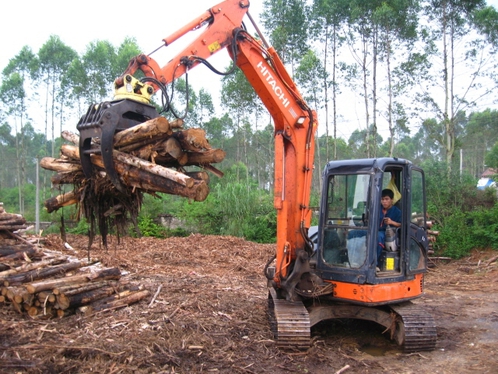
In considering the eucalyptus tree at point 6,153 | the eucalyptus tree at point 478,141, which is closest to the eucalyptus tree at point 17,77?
the eucalyptus tree at point 6,153

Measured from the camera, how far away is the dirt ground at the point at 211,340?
174 inches

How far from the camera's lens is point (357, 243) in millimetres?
5270

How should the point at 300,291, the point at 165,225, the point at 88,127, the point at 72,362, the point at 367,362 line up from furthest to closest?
the point at 165,225, the point at 300,291, the point at 367,362, the point at 72,362, the point at 88,127

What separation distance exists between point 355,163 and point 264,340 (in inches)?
97.7

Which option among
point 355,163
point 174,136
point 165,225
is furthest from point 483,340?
point 165,225

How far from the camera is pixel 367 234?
5.17m

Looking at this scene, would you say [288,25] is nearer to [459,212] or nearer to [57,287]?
[459,212]

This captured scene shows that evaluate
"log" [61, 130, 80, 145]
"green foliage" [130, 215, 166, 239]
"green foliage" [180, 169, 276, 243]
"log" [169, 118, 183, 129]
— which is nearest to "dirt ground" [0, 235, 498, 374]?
"log" [61, 130, 80, 145]

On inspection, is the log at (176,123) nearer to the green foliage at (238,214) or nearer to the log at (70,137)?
the log at (70,137)

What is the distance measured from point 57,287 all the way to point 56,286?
0.05 meters

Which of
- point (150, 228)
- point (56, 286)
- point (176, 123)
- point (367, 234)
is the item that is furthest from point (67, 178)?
point (150, 228)

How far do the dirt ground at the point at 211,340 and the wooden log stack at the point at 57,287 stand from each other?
17cm

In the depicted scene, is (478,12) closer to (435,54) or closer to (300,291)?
(435,54)

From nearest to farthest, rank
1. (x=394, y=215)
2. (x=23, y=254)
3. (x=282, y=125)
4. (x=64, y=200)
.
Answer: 1. (x=64, y=200)
2. (x=394, y=215)
3. (x=282, y=125)
4. (x=23, y=254)
